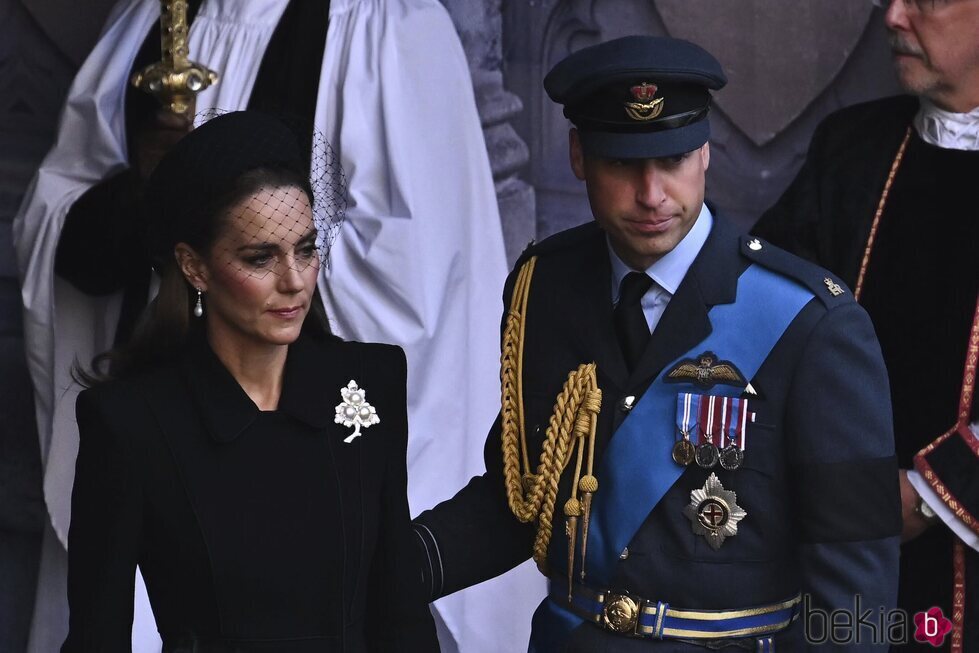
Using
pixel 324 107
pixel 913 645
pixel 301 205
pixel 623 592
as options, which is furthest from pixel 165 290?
pixel 913 645

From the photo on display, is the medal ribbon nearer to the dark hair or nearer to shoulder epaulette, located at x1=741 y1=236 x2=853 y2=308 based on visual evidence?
shoulder epaulette, located at x1=741 y1=236 x2=853 y2=308

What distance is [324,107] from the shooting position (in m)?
4.21

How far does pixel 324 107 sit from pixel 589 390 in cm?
153

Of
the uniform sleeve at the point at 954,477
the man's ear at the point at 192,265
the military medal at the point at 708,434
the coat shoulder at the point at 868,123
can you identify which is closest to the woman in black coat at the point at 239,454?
the man's ear at the point at 192,265

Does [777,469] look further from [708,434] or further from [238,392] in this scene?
[238,392]

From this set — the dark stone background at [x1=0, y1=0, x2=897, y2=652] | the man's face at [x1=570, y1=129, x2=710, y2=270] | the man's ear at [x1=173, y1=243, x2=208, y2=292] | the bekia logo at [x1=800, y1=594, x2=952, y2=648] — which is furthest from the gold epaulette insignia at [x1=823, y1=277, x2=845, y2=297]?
the dark stone background at [x1=0, y1=0, x2=897, y2=652]

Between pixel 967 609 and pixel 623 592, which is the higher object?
pixel 623 592

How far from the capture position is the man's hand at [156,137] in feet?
13.1

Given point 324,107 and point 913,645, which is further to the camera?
point 324,107

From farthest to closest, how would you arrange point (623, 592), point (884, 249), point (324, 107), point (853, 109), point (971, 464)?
1. point (324, 107)
2. point (853, 109)
3. point (884, 249)
4. point (971, 464)
5. point (623, 592)

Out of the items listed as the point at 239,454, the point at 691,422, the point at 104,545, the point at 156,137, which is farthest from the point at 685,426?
the point at 156,137

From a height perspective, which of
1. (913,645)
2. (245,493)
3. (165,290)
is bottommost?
(913,645)

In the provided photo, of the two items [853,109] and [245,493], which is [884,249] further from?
[245,493]


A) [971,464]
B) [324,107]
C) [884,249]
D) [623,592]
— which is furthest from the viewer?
[324,107]
